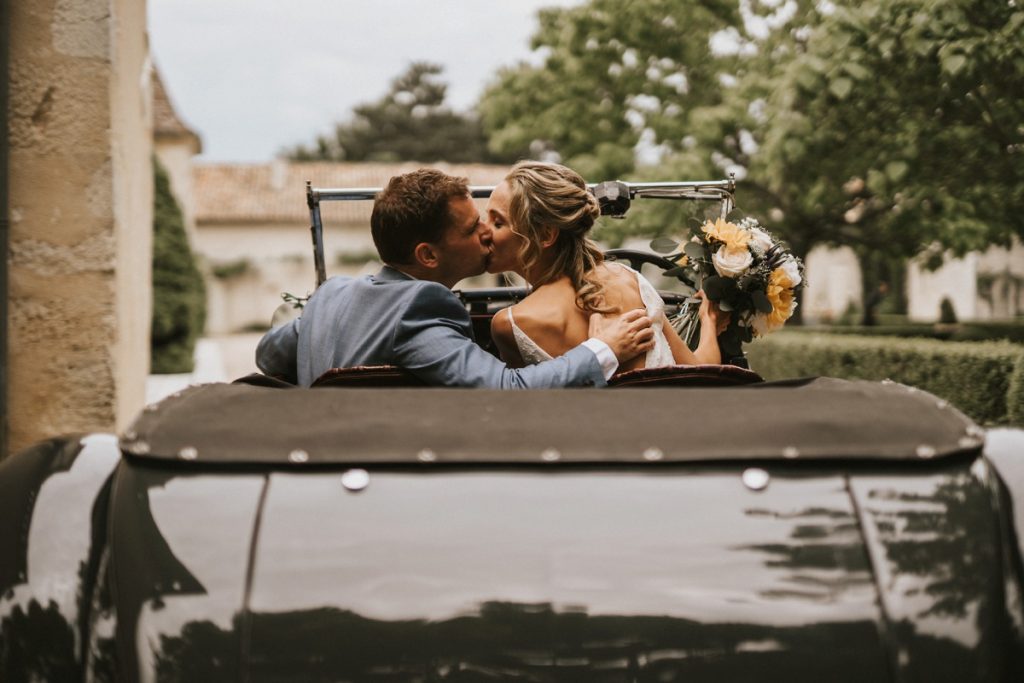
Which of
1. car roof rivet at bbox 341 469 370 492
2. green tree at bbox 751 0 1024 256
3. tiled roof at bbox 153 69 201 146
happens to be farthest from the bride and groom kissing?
tiled roof at bbox 153 69 201 146

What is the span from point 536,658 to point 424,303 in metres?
0.99

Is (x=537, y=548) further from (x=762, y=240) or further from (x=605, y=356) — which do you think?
(x=762, y=240)

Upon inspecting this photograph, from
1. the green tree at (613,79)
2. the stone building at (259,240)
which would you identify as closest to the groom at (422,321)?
the green tree at (613,79)

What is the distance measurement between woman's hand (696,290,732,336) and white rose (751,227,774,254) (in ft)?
0.74

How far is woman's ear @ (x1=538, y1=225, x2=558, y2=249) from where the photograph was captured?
284 cm

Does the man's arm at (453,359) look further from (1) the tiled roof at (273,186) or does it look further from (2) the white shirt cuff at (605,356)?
(1) the tiled roof at (273,186)

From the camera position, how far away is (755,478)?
5.55 feet

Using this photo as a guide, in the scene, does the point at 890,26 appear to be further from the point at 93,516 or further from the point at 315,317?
the point at 93,516

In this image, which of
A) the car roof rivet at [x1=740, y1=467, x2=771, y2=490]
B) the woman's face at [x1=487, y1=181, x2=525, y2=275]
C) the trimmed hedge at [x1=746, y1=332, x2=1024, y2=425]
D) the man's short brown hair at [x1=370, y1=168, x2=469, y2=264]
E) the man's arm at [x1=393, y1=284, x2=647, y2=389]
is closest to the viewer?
the car roof rivet at [x1=740, y1=467, x2=771, y2=490]

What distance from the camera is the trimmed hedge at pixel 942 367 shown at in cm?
800

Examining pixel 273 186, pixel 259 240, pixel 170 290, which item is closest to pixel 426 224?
pixel 170 290

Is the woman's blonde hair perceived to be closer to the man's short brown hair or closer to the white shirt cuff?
the man's short brown hair

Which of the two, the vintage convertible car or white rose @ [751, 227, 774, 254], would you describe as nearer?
the vintage convertible car

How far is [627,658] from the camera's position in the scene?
1.57m
